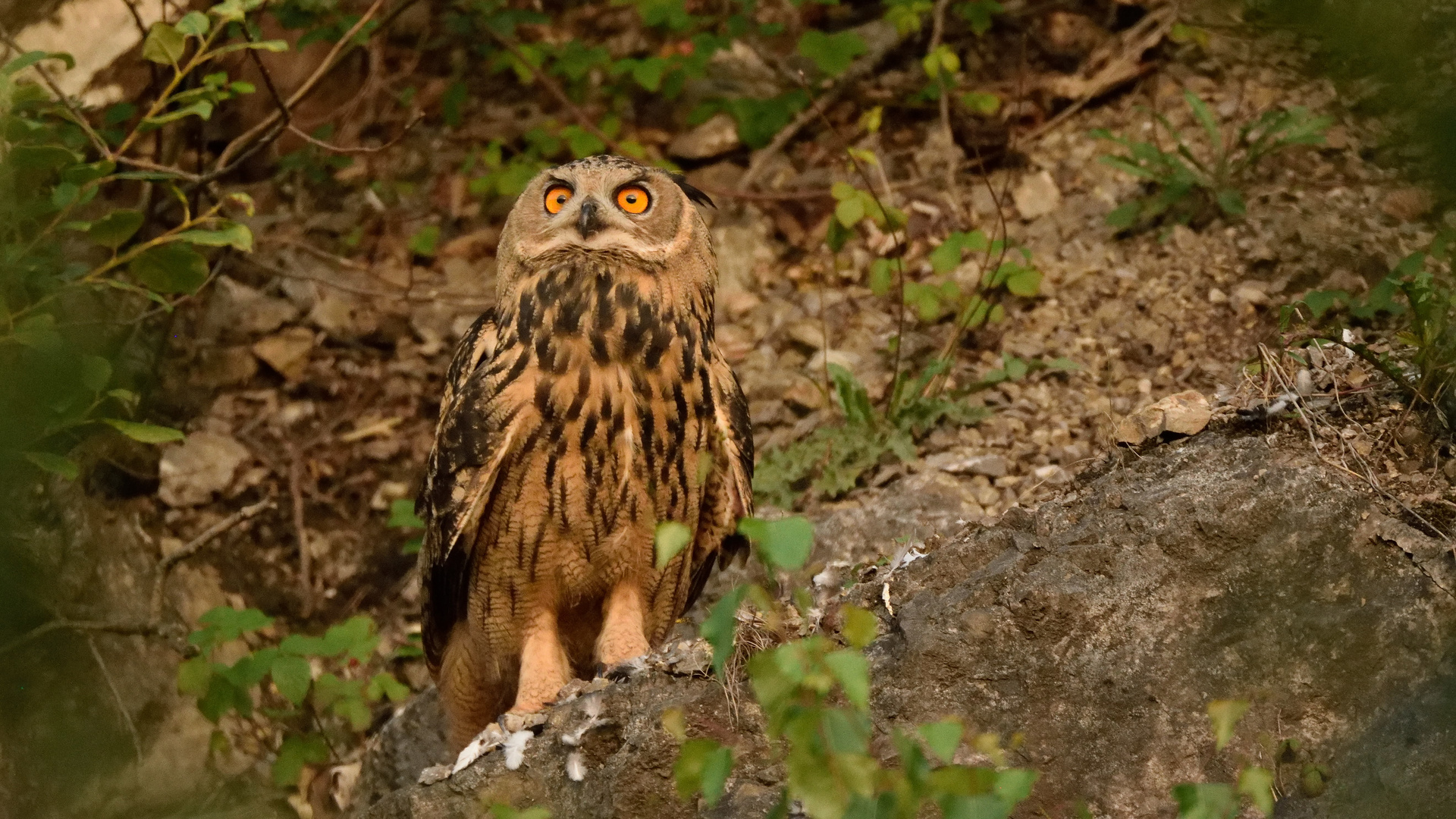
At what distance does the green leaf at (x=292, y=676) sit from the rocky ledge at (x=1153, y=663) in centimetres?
100

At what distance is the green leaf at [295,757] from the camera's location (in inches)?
177

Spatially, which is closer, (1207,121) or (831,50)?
(1207,121)

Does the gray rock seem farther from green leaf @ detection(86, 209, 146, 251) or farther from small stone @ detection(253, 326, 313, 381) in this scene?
small stone @ detection(253, 326, 313, 381)

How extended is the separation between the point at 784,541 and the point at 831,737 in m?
0.25

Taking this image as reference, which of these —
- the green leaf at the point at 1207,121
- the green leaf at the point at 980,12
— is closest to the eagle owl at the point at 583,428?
the green leaf at the point at 1207,121

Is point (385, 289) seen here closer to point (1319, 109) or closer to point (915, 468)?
point (915, 468)

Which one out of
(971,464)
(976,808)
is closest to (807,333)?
(971,464)

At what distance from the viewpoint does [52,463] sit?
208 centimetres

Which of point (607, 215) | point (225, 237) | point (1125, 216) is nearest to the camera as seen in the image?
point (607, 215)

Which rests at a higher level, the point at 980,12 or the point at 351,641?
the point at 980,12

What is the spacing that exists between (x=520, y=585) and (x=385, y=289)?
2.86m

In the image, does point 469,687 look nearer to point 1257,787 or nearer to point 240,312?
point 1257,787

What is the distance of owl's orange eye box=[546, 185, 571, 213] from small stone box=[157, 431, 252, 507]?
255 cm

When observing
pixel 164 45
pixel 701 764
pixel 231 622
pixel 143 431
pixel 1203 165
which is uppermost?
pixel 164 45
